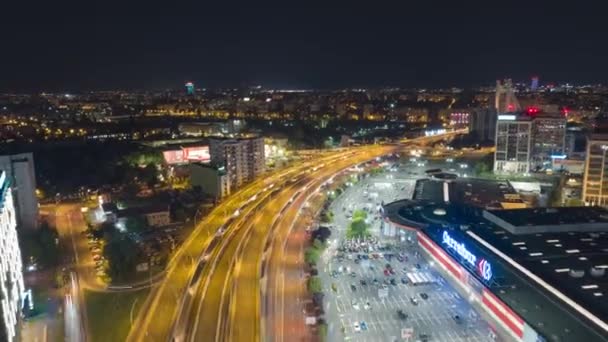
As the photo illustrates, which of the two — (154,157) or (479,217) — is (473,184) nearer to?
(479,217)

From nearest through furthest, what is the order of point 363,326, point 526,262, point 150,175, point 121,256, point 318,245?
1. point 363,326
2. point 526,262
3. point 121,256
4. point 318,245
5. point 150,175

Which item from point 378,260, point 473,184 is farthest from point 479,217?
point 473,184

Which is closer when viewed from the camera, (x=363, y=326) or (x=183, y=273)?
(x=363, y=326)

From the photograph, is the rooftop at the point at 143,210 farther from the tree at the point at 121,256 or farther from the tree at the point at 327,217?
the tree at the point at 327,217

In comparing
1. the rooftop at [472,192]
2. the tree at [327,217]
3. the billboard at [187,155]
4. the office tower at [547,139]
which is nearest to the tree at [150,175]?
the billboard at [187,155]

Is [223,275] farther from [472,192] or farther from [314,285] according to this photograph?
[472,192]

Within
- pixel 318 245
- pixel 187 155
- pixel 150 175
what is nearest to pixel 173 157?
pixel 187 155
